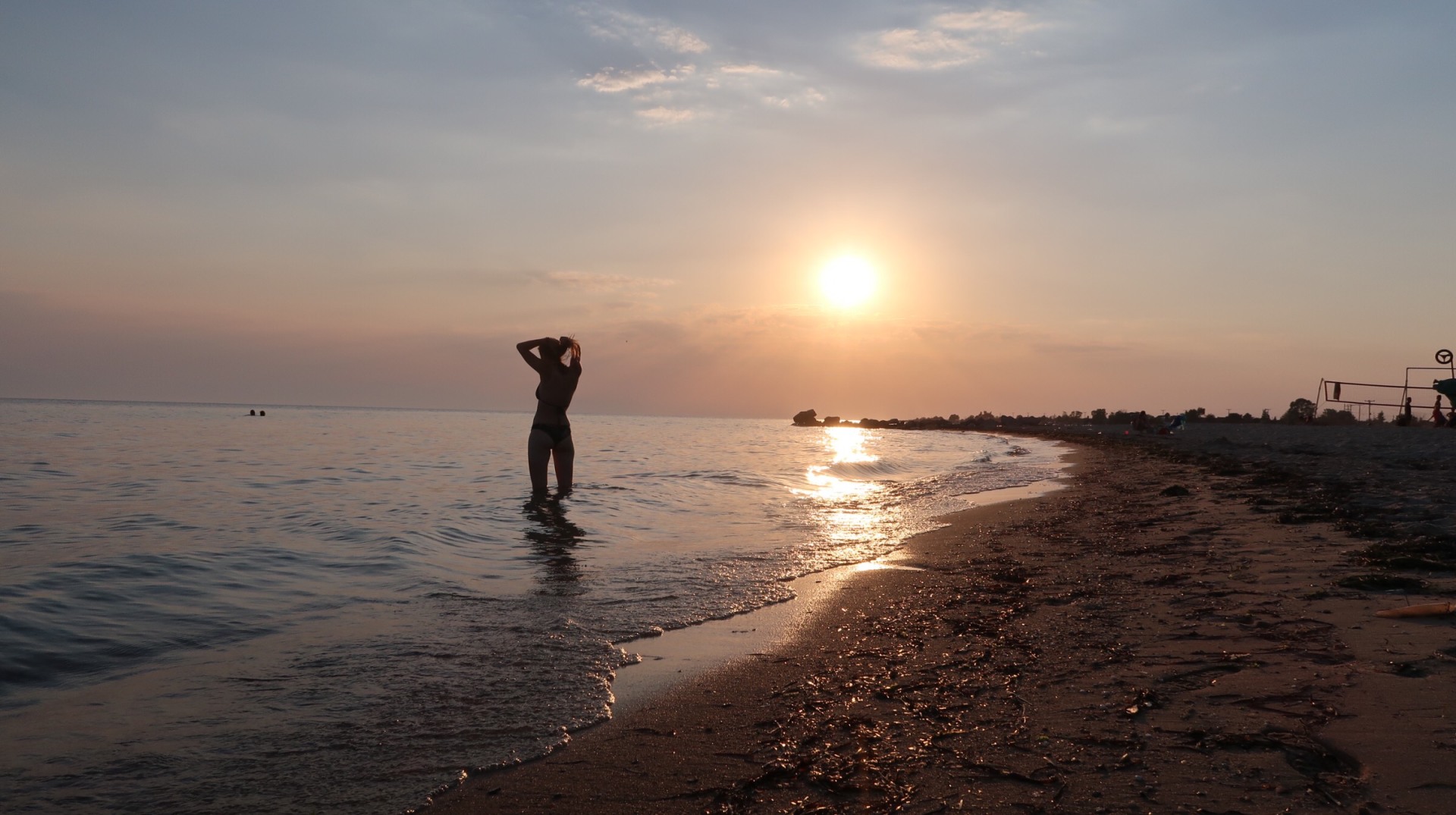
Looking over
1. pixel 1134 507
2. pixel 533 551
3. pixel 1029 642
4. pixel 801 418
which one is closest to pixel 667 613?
pixel 1029 642

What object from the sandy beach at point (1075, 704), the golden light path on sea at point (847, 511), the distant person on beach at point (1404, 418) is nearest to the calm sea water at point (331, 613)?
the golden light path on sea at point (847, 511)

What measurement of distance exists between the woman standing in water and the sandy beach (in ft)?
24.8

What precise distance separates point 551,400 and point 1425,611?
11.4 m

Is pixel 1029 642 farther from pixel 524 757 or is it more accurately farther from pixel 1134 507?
pixel 1134 507

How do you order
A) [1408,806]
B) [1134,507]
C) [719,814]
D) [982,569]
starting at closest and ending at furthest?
[1408,806] < [719,814] < [982,569] < [1134,507]

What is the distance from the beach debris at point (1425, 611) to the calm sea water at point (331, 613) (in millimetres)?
4089

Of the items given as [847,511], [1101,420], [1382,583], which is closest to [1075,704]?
[1382,583]

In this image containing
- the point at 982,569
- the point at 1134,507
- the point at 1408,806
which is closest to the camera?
the point at 1408,806

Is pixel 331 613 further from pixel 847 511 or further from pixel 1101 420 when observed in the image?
pixel 1101 420

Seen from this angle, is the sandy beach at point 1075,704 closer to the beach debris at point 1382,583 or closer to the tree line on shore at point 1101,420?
the beach debris at point 1382,583

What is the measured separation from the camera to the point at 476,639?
5.34 m

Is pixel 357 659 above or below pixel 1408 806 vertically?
below

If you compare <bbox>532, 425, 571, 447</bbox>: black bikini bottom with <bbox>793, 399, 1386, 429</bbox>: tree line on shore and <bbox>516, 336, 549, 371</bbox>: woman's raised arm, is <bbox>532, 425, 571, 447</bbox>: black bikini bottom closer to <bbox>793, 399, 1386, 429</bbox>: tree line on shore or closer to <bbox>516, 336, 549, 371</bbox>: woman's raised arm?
<bbox>516, 336, 549, 371</bbox>: woman's raised arm

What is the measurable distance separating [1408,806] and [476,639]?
4.65 m
